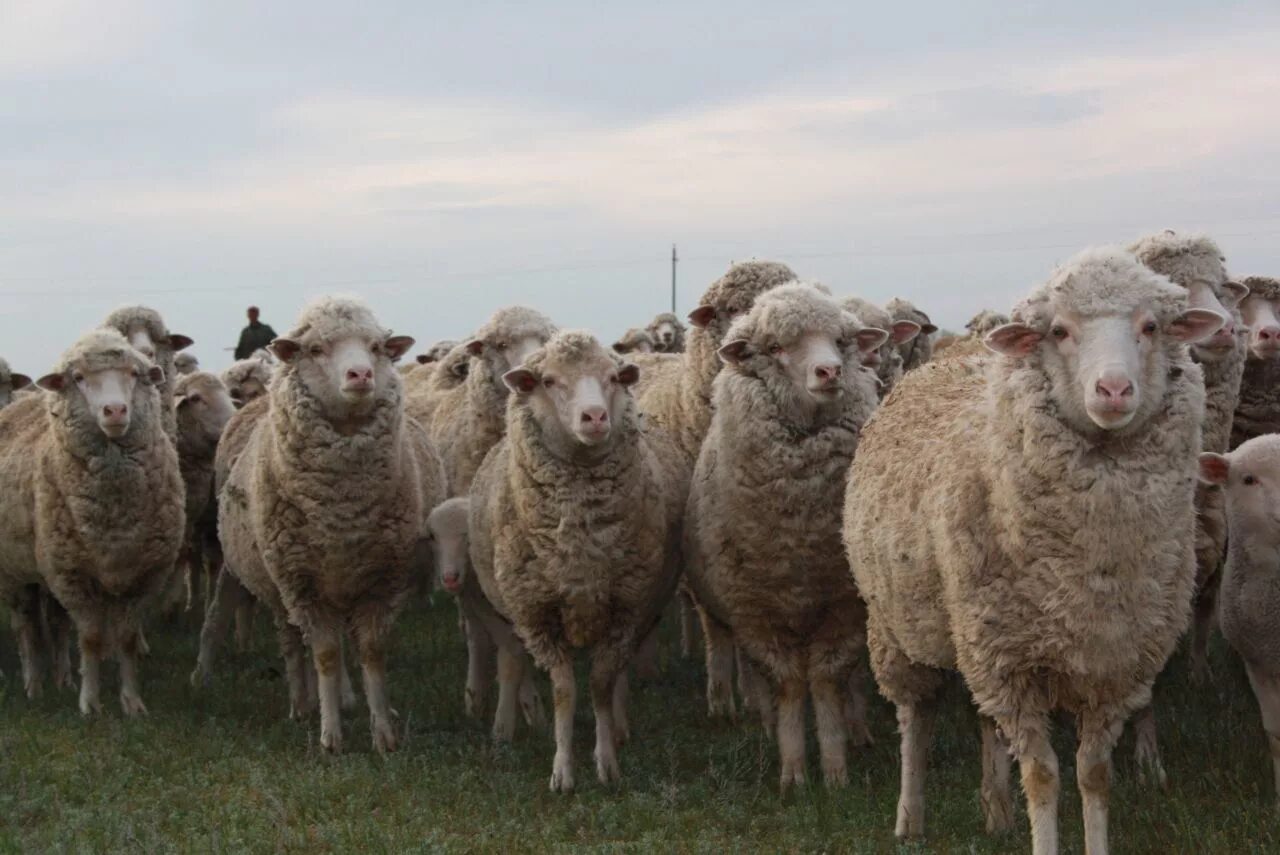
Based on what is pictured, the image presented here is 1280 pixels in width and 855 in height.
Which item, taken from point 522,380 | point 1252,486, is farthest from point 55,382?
point 1252,486

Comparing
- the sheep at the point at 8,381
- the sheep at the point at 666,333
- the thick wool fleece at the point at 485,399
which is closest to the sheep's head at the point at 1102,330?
the thick wool fleece at the point at 485,399

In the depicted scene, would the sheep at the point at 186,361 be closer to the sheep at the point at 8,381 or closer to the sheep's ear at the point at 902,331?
the sheep at the point at 8,381

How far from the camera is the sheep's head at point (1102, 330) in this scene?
4891mm

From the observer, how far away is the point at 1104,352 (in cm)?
484

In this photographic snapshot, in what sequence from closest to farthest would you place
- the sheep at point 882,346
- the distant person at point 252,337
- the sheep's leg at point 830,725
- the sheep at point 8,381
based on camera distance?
the sheep's leg at point 830,725 → the sheep at point 882,346 → the sheep at point 8,381 → the distant person at point 252,337

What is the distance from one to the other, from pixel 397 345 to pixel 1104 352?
453cm

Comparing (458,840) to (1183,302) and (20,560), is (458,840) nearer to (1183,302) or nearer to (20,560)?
(1183,302)

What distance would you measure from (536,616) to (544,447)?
2.67 feet

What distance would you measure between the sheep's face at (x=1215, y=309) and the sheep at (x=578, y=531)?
278 cm

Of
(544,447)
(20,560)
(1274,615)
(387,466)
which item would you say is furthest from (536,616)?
(20,560)

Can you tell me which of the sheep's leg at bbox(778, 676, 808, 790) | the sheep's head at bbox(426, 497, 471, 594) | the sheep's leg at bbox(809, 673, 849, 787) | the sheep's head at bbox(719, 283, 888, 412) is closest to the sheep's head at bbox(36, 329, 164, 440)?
the sheep's head at bbox(426, 497, 471, 594)

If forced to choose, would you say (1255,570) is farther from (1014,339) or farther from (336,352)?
(336,352)

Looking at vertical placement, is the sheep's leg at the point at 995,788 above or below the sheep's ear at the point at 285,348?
below

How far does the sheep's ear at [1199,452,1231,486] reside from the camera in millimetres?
6418
